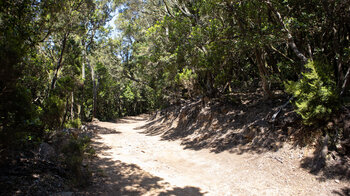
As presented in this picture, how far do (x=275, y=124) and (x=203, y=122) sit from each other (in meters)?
4.93

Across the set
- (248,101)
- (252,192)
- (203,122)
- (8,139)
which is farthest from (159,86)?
(8,139)

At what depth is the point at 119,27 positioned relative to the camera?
21953 mm

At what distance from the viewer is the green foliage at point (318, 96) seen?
16.6ft

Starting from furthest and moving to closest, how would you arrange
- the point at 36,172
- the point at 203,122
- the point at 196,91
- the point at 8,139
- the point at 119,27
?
the point at 119,27, the point at 196,91, the point at 203,122, the point at 36,172, the point at 8,139

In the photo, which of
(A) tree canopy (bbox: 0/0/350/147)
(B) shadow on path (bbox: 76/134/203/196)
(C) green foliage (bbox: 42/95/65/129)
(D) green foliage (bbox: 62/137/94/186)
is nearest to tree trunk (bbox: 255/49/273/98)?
(A) tree canopy (bbox: 0/0/350/147)

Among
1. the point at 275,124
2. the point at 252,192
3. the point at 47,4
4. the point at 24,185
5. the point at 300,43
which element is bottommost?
the point at 252,192

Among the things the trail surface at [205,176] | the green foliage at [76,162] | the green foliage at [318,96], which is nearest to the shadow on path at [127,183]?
the trail surface at [205,176]

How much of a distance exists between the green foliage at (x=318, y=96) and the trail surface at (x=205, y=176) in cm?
148

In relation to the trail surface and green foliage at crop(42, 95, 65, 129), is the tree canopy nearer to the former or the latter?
green foliage at crop(42, 95, 65, 129)

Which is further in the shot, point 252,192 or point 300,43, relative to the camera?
point 300,43

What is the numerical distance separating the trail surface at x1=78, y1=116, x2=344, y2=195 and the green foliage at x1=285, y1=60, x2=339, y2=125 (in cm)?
148

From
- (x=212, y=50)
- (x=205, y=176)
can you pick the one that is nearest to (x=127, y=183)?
(x=205, y=176)

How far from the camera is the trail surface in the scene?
4455 mm

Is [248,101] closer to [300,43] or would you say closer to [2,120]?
[300,43]
